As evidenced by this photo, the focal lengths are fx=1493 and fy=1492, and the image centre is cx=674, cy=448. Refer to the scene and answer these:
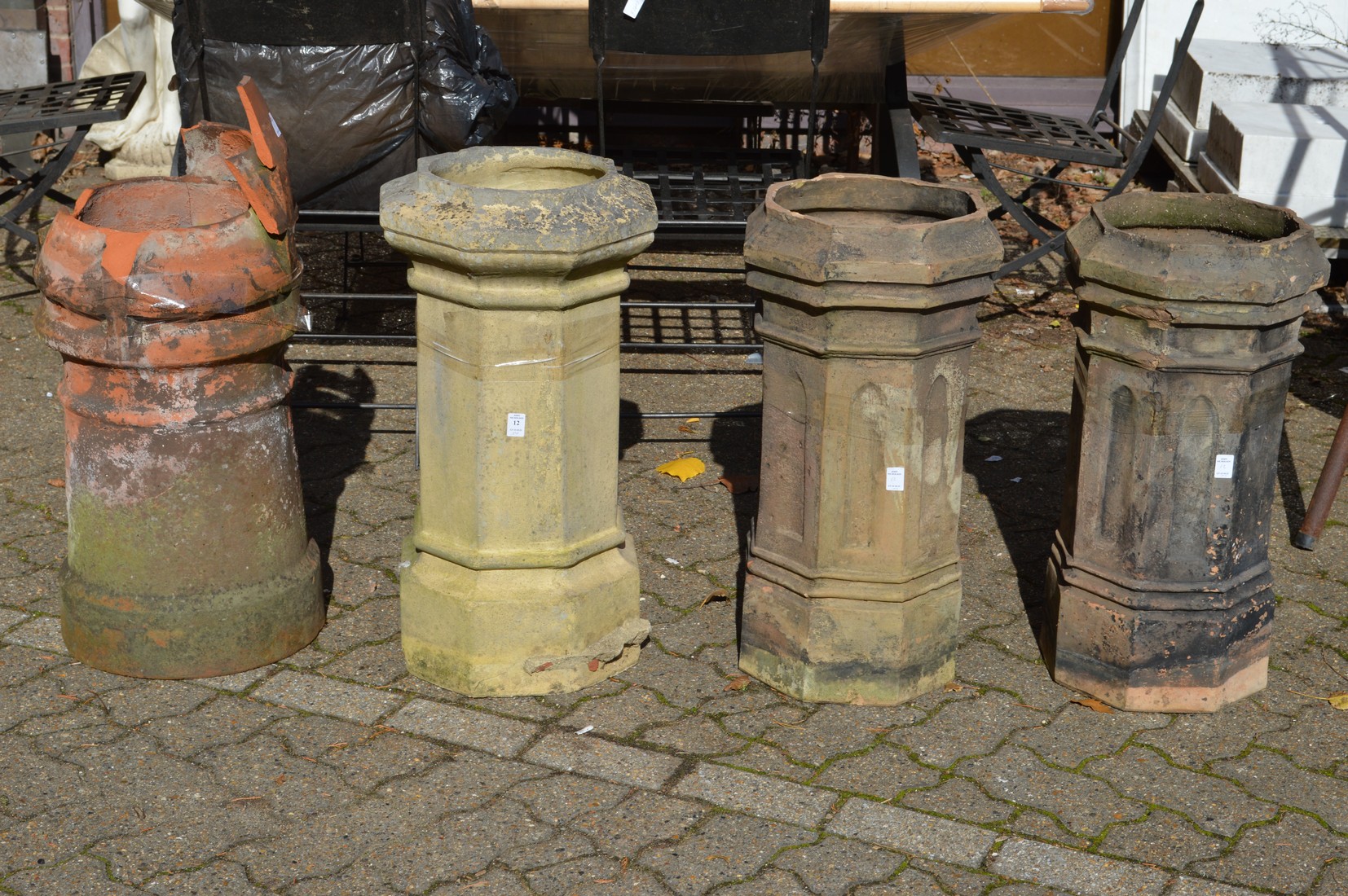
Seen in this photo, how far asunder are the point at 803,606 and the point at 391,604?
1259mm

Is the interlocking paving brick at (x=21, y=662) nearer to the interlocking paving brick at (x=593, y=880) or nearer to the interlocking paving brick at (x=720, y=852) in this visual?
the interlocking paving brick at (x=593, y=880)

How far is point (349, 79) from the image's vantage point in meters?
4.98

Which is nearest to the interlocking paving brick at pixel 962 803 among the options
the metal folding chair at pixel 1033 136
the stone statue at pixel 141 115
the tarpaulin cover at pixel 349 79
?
the tarpaulin cover at pixel 349 79

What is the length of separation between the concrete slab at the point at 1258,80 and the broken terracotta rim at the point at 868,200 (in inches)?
152

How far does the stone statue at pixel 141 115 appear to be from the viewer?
26.6ft

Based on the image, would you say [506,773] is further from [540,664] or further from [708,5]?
[708,5]

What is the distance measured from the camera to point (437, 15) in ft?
16.3

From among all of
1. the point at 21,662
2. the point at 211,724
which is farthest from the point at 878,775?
the point at 21,662

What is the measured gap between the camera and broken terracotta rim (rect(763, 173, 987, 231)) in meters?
3.95

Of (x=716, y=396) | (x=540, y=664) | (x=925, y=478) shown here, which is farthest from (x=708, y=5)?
(x=540, y=664)

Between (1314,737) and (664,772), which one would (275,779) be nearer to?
(664,772)

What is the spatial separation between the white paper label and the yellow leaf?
6.40 ft

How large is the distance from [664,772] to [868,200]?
5.36ft

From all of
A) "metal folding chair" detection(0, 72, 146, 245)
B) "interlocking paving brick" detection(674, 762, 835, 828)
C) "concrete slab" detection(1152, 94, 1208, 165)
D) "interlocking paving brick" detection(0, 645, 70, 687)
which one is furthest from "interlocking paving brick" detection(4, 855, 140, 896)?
"concrete slab" detection(1152, 94, 1208, 165)
